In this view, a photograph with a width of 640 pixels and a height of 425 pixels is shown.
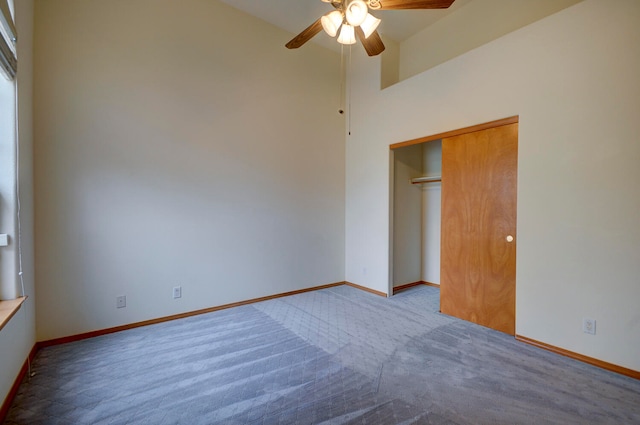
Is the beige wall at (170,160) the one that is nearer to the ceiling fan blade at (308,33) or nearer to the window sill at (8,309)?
the window sill at (8,309)

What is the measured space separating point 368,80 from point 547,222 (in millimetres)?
3078

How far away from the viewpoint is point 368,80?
14.3ft

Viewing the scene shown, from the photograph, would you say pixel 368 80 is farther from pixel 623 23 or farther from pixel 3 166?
pixel 3 166

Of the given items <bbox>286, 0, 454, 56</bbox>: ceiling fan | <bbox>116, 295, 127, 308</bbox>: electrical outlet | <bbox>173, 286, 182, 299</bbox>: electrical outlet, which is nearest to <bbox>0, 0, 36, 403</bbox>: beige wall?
<bbox>116, 295, 127, 308</bbox>: electrical outlet

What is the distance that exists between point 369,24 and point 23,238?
10.5ft

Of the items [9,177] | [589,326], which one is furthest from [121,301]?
[589,326]

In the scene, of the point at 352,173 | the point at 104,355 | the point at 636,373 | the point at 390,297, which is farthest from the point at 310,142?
the point at 636,373

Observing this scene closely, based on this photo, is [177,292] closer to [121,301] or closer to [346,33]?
[121,301]

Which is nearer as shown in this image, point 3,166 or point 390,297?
point 3,166

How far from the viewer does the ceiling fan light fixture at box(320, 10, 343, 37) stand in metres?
2.27

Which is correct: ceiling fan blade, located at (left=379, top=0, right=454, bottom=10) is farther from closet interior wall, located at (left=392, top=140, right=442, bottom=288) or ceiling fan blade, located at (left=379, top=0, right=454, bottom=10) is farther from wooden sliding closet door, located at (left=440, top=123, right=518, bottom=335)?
closet interior wall, located at (left=392, top=140, right=442, bottom=288)

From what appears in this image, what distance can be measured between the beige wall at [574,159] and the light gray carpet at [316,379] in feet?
1.35

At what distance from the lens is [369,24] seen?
2.31 metres

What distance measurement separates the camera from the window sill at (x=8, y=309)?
165 centimetres
